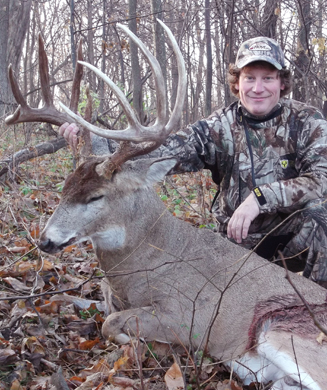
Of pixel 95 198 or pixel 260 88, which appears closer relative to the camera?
pixel 95 198

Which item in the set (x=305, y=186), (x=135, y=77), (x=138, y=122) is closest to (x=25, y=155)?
(x=135, y=77)

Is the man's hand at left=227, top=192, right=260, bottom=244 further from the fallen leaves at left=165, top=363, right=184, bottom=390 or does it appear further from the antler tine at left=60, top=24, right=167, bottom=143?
the fallen leaves at left=165, top=363, right=184, bottom=390

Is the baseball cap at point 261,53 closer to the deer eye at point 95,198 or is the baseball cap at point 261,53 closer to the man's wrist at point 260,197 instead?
the man's wrist at point 260,197

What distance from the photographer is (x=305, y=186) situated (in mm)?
4141

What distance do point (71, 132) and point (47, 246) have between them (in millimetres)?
1128

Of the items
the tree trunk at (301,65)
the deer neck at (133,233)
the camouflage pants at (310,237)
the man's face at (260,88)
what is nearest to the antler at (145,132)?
the deer neck at (133,233)

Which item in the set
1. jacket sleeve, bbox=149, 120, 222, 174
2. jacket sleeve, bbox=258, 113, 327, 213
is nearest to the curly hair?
jacket sleeve, bbox=149, 120, 222, 174

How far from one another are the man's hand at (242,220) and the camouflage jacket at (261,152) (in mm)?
191

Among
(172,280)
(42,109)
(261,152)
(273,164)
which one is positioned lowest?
(172,280)

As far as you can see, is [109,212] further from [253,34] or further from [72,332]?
[253,34]

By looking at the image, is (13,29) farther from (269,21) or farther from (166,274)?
(166,274)

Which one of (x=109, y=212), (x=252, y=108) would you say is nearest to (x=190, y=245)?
(x=109, y=212)

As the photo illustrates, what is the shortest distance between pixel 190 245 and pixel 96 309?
0.97 metres

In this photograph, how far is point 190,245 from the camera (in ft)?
13.1
